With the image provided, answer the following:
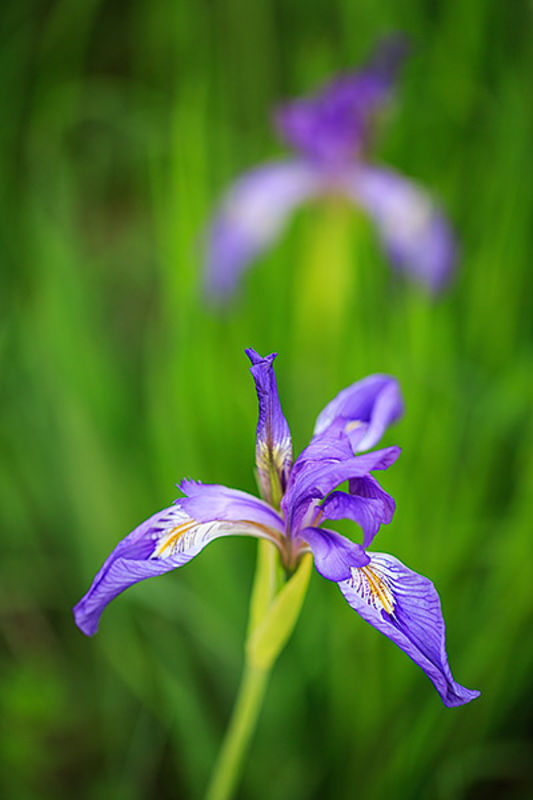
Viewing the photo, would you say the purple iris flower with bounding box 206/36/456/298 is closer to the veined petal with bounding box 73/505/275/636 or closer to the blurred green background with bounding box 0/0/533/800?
the blurred green background with bounding box 0/0/533/800

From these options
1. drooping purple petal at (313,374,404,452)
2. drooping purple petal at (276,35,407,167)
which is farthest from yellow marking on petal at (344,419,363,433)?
drooping purple petal at (276,35,407,167)

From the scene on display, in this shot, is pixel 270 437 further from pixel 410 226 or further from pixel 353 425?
pixel 410 226

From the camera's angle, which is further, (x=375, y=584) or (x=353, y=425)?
(x=353, y=425)

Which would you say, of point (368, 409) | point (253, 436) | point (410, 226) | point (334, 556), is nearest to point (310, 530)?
point (334, 556)

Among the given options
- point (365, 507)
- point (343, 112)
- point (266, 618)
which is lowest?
point (266, 618)

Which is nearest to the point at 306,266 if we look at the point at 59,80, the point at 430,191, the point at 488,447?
the point at 430,191

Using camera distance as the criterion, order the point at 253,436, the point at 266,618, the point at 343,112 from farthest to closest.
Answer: the point at 343,112 < the point at 253,436 < the point at 266,618
